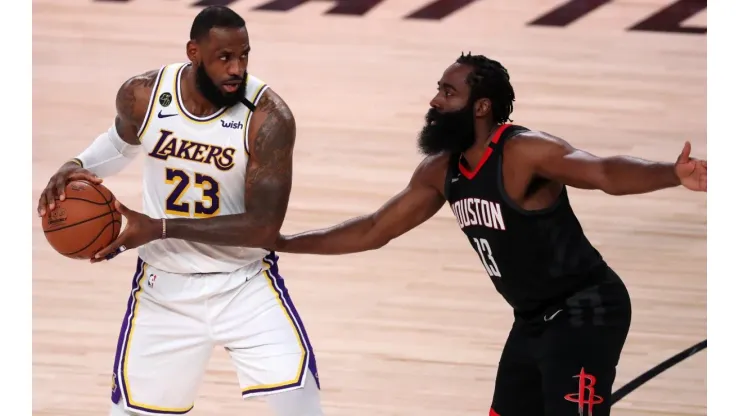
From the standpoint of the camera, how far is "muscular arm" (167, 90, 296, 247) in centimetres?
454

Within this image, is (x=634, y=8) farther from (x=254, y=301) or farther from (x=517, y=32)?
(x=254, y=301)

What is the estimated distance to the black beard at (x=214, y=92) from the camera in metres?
4.61

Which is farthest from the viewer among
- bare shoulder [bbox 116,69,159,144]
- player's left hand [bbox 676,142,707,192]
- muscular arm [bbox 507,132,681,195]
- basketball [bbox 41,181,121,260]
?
bare shoulder [bbox 116,69,159,144]

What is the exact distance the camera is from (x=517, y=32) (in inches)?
437

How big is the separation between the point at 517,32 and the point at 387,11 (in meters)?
1.44

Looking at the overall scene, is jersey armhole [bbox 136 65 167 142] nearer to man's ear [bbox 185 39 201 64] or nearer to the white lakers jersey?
the white lakers jersey

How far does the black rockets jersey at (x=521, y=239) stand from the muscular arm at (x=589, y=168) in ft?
0.41

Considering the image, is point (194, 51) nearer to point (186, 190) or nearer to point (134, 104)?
point (134, 104)

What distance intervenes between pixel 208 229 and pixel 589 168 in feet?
4.87

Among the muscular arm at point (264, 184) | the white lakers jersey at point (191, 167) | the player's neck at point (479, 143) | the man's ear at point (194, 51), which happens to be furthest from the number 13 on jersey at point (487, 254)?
the man's ear at point (194, 51)

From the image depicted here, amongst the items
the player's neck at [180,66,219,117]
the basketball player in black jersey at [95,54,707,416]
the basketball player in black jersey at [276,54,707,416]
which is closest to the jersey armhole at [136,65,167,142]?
the player's neck at [180,66,219,117]

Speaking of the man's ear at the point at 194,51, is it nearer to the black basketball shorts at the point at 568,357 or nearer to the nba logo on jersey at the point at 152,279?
the nba logo on jersey at the point at 152,279

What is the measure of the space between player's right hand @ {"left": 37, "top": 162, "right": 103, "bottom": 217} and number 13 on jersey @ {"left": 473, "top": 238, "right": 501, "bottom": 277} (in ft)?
5.04

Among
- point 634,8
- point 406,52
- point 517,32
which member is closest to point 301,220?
point 406,52
